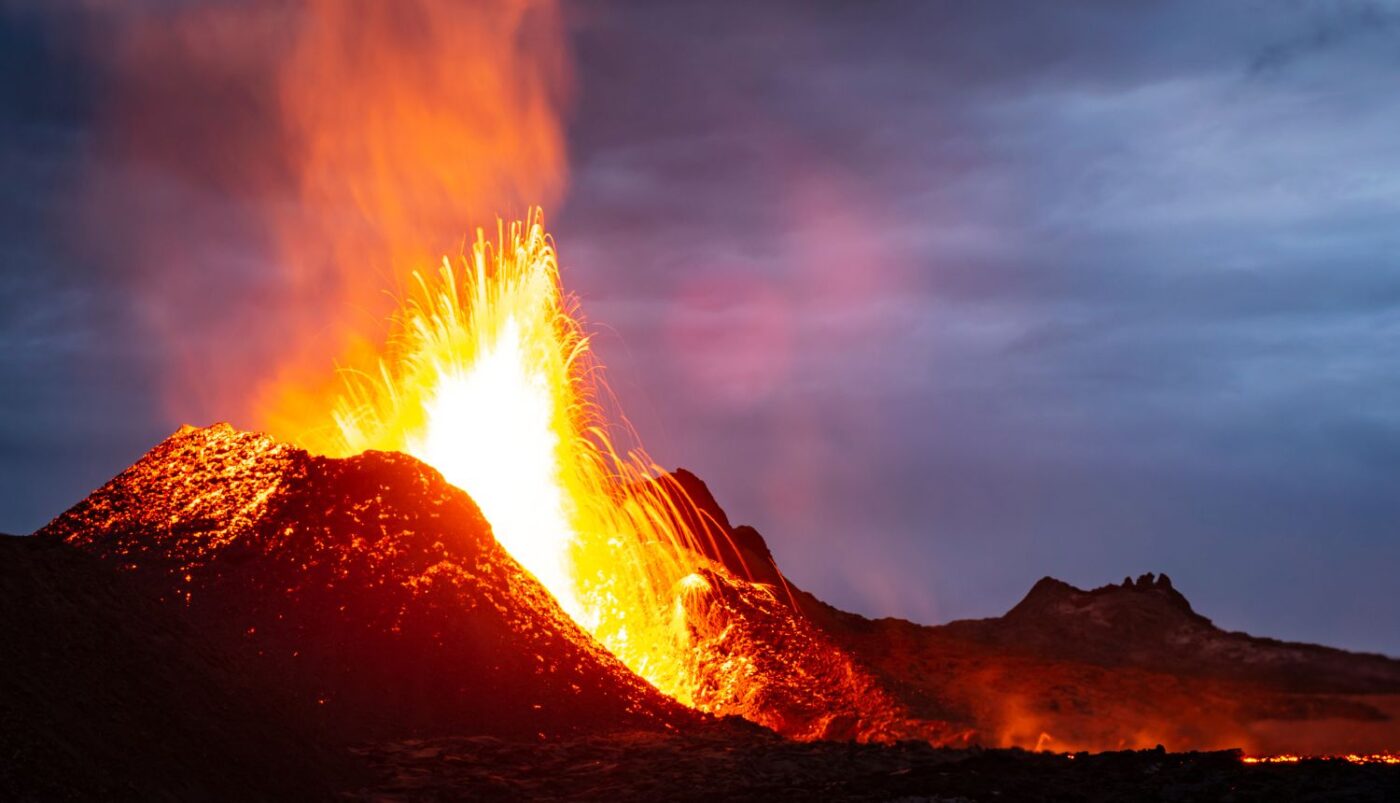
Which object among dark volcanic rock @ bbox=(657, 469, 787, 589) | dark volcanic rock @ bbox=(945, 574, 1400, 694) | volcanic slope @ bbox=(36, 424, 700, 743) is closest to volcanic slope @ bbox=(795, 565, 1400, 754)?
dark volcanic rock @ bbox=(945, 574, 1400, 694)

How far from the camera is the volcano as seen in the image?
23.7 metres

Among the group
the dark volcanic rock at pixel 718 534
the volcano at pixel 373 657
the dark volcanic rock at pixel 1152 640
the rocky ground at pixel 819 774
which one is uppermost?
the dark volcanic rock at pixel 718 534

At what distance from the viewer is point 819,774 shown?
84.3 feet

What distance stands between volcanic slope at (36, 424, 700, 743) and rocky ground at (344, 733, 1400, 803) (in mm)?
1647

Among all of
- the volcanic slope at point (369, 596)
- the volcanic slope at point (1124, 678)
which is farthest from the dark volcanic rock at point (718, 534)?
the volcanic slope at point (369, 596)

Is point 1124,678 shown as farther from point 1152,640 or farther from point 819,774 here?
point 819,774

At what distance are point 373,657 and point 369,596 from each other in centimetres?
191

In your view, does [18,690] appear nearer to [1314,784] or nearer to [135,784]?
[135,784]

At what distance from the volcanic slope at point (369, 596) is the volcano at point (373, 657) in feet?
0.19

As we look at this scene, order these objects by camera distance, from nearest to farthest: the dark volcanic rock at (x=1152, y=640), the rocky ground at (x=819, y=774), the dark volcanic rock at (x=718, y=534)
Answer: the rocky ground at (x=819, y=774)
the dark volcanic rock at (x=1152, y=640)
the dark volcanic rock at (x=718, y=534)

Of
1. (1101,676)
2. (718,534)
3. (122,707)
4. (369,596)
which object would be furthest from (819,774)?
(718,534)

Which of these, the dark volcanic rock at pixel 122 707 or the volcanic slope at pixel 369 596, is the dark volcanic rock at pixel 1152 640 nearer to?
the volcanic slope at pixel 369 596

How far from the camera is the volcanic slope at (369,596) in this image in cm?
2848

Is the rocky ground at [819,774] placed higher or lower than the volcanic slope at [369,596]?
lower
